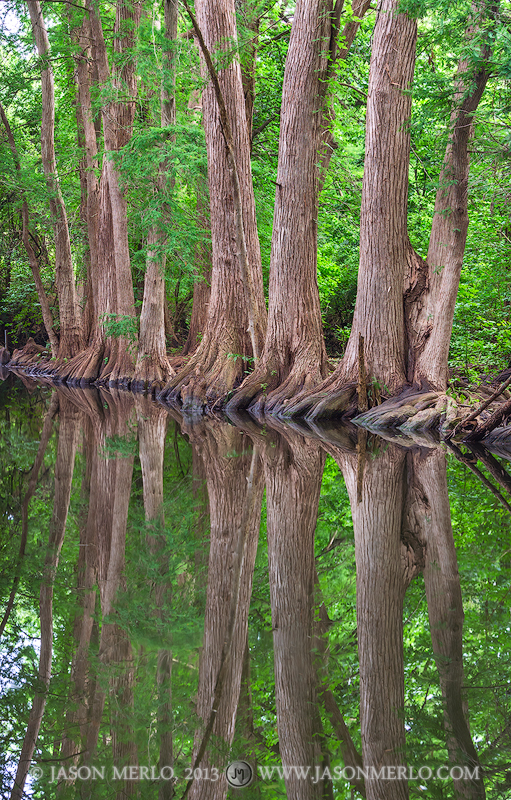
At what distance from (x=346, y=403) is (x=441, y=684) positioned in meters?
8.02

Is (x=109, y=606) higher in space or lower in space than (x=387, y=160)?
lower

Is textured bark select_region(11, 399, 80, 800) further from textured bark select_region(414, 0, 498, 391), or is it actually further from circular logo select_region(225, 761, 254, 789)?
textured bark select_region(414, 0, 498, 391)

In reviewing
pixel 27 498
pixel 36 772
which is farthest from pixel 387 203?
pixel 36 772

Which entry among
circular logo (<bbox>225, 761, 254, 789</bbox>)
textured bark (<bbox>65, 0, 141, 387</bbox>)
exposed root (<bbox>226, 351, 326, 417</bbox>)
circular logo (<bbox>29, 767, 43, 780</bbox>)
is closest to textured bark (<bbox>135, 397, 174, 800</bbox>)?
circular logo (<bbox>225, 761, 254, 789</bbox>)

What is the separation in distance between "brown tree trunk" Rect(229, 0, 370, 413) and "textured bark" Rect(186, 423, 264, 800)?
5251mm

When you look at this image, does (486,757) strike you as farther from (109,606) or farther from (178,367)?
(178,367)

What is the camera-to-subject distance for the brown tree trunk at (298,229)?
11.2 m

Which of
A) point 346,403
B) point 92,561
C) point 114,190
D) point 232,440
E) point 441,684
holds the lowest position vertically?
point 441,684

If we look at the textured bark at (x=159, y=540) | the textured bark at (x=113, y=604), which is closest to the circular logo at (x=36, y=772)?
the textured bark at (x=113, y=604)

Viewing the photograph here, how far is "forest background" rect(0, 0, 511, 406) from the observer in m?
9.16

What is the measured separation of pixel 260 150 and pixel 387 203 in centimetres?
804

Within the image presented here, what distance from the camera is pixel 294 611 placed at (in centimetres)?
287

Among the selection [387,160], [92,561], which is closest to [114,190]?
[387,160]

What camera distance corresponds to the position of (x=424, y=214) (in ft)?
52.5
